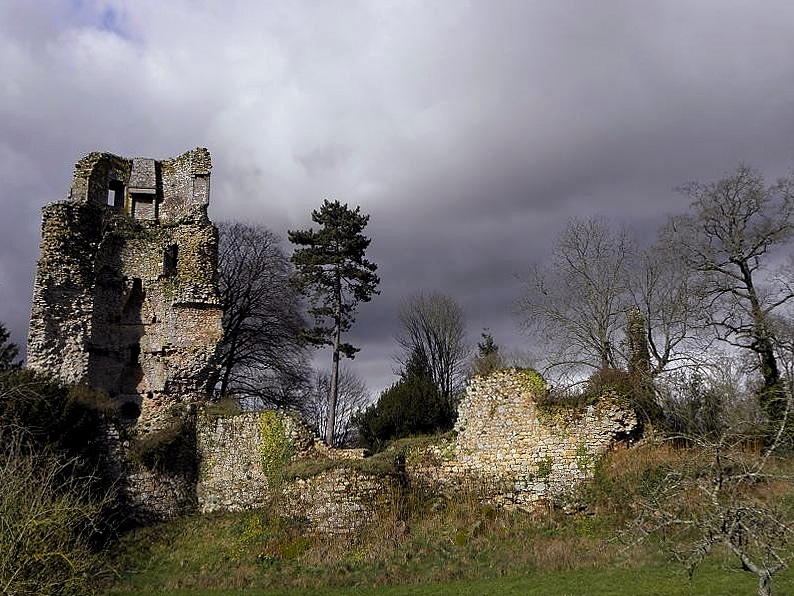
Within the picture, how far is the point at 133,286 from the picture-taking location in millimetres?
23891

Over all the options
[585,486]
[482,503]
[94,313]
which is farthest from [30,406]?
[585,486]

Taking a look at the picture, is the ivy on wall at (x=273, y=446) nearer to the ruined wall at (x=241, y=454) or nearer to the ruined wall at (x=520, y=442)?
the ruined wall at (x=241, y=454)

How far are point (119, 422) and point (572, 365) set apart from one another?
1547cm

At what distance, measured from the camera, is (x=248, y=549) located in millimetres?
15992

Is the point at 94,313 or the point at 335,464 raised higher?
the point at 94,313

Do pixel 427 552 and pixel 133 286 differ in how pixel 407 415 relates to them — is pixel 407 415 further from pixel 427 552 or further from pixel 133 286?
pixel 427 552

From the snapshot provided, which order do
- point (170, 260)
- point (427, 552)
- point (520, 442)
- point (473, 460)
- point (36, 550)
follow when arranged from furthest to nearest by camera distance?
point (170, 260) → point (473, 460) → point (520, 442) → point (427, 552) → point (36, 550)

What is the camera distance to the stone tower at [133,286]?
21.2m

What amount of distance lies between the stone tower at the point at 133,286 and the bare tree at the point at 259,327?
230 inches

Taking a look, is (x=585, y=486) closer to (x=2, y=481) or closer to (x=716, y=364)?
(x=716, y=364)

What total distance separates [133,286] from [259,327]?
759 centimetres

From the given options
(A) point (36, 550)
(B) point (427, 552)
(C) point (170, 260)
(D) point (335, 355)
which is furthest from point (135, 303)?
(A) point (36, 550)

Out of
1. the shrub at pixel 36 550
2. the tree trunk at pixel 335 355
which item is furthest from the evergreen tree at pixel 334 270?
the shrub at pixel 36 550

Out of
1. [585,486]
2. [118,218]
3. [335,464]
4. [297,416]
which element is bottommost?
[585,486]
